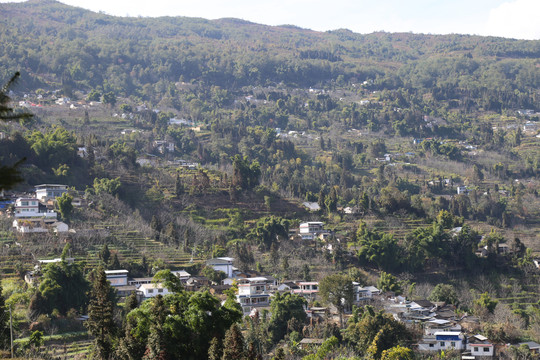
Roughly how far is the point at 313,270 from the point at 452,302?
29.1 feet

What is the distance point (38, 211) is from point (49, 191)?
158 inches

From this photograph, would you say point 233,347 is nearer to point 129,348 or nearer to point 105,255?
point 129,348

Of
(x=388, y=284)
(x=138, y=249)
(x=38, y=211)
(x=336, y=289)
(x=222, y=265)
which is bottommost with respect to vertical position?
(x=388, y=284)

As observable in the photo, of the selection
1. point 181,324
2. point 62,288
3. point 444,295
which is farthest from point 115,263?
point 181,324

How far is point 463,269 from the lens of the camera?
168 feet

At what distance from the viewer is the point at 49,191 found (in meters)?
50.2

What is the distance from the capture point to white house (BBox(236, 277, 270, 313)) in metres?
40.3

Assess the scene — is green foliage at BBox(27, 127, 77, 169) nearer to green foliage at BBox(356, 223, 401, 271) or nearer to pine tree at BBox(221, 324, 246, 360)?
green foliage at BBox(356, 223, 401, 271)

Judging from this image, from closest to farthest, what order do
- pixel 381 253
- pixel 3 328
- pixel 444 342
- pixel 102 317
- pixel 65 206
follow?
pixel 102 317 < pixel 3 328 < pixel 444 342 < pixel 65 206 < pixel 381 253

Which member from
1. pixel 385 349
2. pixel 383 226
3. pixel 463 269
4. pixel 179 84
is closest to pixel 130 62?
pixel 179 84

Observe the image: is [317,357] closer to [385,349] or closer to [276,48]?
[385,349]

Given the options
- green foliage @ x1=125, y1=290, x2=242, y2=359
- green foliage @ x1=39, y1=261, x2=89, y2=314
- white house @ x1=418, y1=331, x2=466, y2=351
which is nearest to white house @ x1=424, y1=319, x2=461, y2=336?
white house @ x1=418, y1=331, x2=466, y2=351

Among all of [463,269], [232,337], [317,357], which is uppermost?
[232,337]

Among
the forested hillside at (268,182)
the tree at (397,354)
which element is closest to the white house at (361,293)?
the forested hillside at (268,182)
